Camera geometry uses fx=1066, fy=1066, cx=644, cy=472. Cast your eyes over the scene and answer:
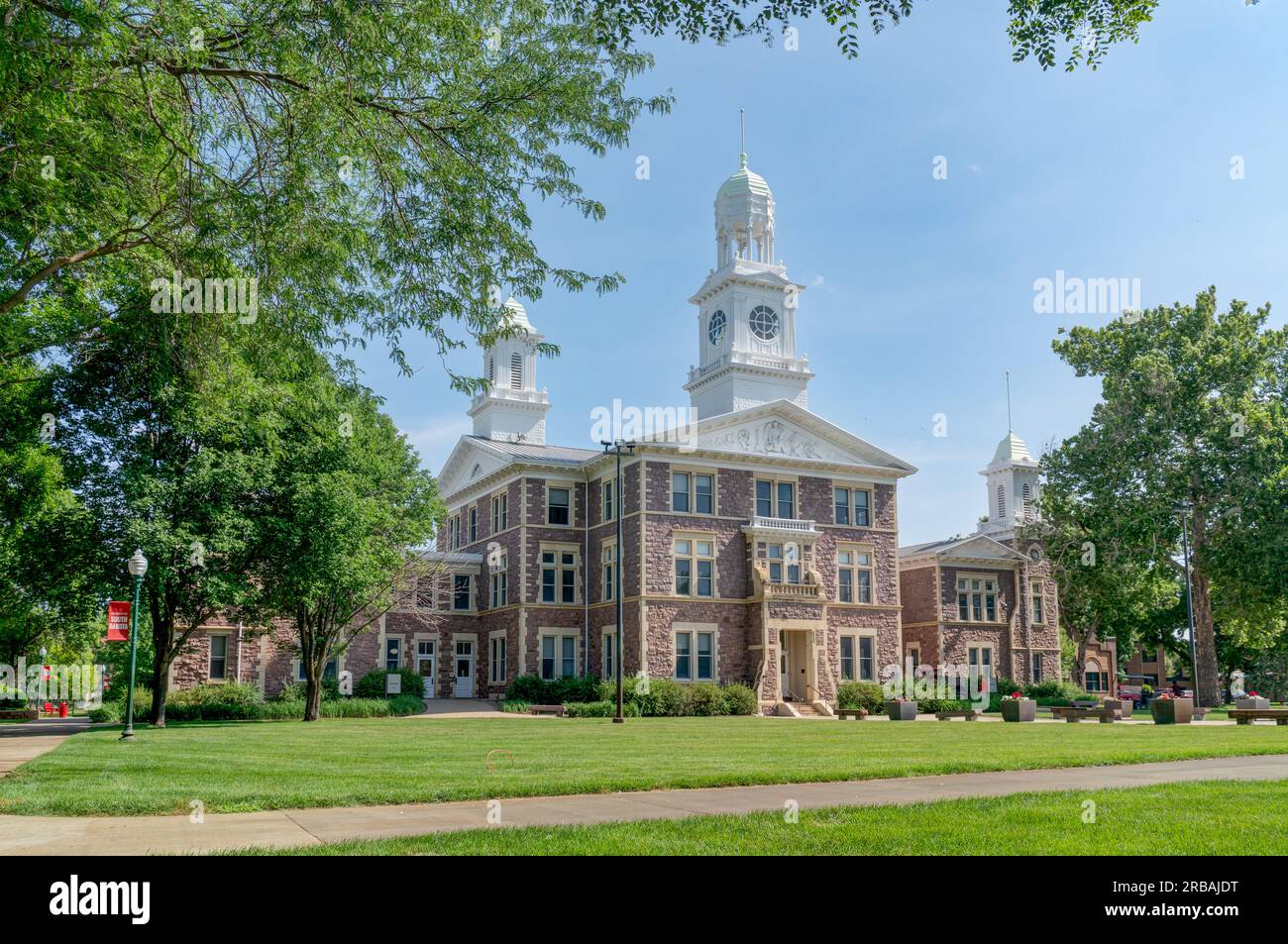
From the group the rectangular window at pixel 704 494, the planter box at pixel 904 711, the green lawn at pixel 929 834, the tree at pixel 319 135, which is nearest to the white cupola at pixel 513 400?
the rectangular window at pixel 704 494

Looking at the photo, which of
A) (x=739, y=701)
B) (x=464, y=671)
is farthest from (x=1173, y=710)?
(x=464, y=671)

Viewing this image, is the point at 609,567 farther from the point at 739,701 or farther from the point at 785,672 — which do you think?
the point at 785,672

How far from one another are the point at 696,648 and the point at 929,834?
119 ft

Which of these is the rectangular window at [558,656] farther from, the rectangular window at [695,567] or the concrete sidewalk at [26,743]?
the concrete sidewalk at [26,743]

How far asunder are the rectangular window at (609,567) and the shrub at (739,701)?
7091 millimetres

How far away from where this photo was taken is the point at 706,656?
44844mm

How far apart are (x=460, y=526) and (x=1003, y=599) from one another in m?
29.3

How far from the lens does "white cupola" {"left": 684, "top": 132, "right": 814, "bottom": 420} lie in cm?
5162

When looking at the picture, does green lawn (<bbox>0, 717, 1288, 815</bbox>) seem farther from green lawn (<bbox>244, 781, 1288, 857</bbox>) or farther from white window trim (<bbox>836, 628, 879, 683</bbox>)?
white window trim (<bbox>836, 628, 879, 683</bbox>)

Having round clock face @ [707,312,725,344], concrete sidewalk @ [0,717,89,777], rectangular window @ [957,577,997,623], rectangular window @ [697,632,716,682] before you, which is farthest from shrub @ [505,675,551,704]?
rectangular window @ [957,577,997,623]

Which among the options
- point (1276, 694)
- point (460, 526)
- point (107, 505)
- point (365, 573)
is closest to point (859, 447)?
point (460, 526)

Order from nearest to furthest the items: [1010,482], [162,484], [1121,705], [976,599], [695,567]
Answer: [162,484] < [1121,705] < [695,567] < [976,599] < [1010,482]

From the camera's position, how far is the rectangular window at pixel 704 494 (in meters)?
45.6
